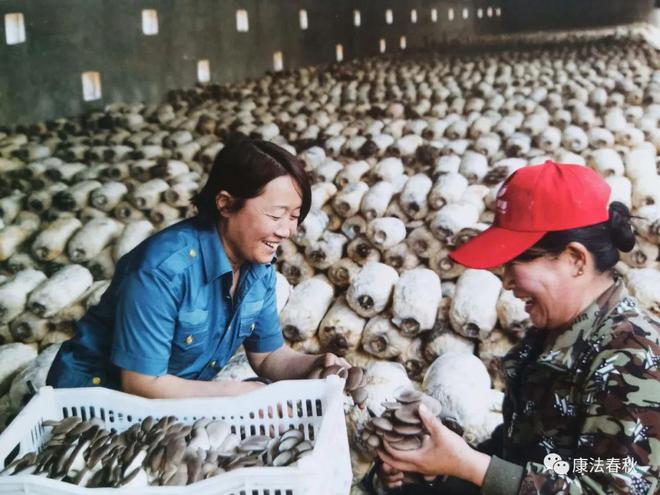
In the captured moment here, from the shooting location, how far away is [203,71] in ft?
33.8

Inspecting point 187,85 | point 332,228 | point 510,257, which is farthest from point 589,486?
point 187,85

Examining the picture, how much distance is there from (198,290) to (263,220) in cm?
30

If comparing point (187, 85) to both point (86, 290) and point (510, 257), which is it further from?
point (510, 257)

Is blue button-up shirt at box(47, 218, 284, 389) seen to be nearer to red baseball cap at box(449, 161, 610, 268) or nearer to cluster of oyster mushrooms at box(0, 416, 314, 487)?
cluster of oyster mushrooms at box(0, 416, 314, 487)

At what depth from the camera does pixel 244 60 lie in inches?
442

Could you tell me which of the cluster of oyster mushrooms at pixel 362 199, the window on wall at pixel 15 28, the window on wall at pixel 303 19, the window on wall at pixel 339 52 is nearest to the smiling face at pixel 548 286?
the cluster of oyster mushrooms at pixel 362 199

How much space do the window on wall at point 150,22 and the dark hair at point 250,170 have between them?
7.63 metres

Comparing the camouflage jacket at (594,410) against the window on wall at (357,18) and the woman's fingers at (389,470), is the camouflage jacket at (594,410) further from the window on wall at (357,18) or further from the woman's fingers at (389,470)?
the window on wall at (357,18)

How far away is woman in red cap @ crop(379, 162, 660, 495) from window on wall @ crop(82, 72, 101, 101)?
7.32 meters

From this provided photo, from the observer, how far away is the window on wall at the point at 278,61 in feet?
39.3

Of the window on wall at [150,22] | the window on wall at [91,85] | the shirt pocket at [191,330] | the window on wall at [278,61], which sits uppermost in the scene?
the window on wall at [150,22]

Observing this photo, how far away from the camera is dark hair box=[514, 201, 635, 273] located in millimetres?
1574

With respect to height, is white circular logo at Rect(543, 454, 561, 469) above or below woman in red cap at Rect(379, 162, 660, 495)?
below

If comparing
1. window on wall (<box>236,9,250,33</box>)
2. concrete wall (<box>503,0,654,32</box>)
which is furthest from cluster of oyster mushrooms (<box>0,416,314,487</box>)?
concrete wall (<box>503,0,654,32</box>)
